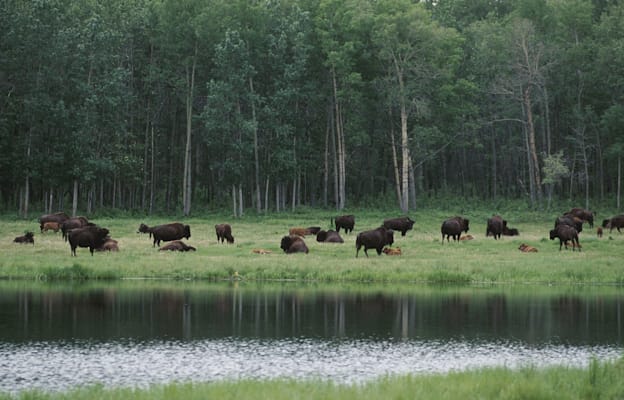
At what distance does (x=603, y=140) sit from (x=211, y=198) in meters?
42.2

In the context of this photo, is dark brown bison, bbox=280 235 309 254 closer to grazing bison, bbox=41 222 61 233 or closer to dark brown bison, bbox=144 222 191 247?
dark brown bison, bbox=144 222 191 247

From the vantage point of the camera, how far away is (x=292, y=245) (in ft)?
136

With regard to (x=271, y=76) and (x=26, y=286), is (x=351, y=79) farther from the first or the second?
(x=26, y=286)

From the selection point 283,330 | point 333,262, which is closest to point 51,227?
point 333,262

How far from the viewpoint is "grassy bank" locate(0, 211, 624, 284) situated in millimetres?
34812

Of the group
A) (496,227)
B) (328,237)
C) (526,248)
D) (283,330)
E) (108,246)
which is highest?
(496,227)

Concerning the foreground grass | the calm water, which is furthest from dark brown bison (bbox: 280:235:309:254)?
the foreground grass

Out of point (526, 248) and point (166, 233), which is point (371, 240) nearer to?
point (526, 248)

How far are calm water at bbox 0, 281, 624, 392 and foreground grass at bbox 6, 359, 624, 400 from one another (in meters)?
1.64

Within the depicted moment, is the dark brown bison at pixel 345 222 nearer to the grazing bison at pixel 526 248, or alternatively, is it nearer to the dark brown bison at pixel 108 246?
the grazing bison at pixel 526 248

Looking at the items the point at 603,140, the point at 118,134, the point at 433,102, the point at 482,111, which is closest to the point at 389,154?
the point at 482,111

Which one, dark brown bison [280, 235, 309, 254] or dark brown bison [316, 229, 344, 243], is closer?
dark brown bison [280, 235, 309, 254]

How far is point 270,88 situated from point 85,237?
134 ft

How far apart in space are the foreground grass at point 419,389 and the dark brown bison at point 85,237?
25871 millimetres
